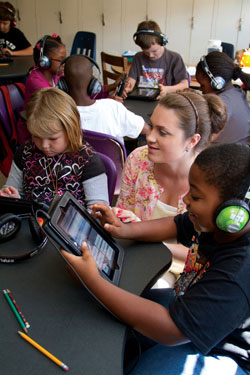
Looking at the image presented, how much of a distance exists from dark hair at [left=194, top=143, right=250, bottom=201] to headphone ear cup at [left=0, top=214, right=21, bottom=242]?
592mm

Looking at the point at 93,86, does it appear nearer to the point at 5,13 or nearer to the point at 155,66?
the point at 155,66

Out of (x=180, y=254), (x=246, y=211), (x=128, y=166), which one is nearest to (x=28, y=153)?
(x=128, y=166)

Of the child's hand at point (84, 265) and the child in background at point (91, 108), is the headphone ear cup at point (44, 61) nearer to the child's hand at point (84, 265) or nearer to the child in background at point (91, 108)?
the child in background at point (91, 108)

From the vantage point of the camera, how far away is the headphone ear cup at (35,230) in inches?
41.0

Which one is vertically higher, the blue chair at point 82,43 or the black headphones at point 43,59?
the black headphones at point 43,59

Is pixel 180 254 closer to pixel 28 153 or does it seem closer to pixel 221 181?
pixel 221 181

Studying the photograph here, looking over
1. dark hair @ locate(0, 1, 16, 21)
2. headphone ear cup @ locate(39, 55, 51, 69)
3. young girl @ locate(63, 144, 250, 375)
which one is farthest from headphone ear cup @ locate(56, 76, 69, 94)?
dark hair @ locate(0, 1, 16, 21)

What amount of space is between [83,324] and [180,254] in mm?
534

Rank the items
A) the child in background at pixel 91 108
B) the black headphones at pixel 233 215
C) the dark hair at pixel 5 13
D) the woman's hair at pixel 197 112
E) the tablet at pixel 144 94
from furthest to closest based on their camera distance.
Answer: the dark hair at pixel 5 13, the tablet at pixel 144 94, the child in background at pixel 91 108, the woman's hair at pixel 197 112, the black headphones at pixel 233 215

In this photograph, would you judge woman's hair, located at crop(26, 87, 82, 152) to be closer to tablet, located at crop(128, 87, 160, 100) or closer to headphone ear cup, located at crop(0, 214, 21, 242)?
headphone ear cup, located at crop(0, 214, 21, 242)

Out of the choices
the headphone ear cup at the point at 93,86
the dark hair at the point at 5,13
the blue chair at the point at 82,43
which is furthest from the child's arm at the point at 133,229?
the blue chair at the point at 82,43

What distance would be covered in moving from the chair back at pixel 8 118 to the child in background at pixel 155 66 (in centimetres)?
102

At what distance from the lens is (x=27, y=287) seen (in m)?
0.89

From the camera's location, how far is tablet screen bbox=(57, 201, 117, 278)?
2.82 feet
